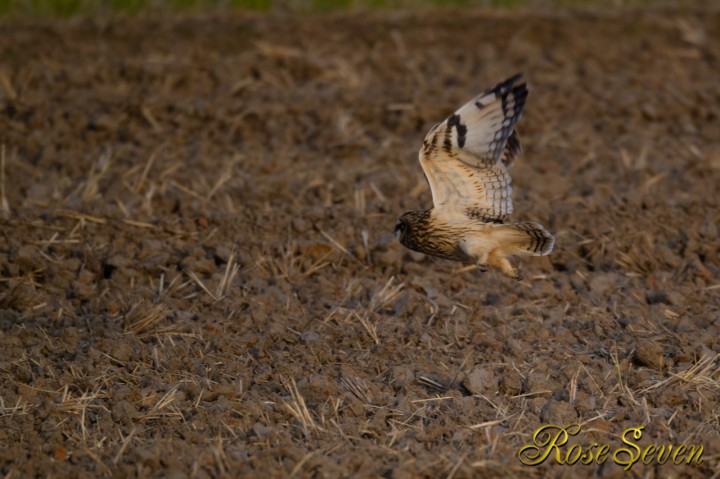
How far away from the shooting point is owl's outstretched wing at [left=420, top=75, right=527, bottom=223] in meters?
5.48

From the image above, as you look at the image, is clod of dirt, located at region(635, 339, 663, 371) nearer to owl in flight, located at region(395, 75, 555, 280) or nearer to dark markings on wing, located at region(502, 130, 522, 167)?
owl in flight, located at region(395, 75, 555, 280)

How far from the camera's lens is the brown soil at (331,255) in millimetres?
4934

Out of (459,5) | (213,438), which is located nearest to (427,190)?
(213,438)

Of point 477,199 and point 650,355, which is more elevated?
point 477,199

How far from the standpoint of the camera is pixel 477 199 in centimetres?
590

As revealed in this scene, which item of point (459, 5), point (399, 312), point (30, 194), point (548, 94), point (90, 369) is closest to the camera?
point (90, 369)

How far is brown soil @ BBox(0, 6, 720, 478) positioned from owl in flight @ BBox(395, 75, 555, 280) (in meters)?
0.42

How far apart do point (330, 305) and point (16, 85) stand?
433 cm

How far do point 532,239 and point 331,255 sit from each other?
53.9 inches

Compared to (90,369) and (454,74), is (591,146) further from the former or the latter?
(90,369)

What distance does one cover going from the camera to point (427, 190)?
7680mm

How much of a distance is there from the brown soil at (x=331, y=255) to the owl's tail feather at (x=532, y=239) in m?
0.41

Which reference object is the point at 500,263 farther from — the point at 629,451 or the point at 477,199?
the point at 629,451

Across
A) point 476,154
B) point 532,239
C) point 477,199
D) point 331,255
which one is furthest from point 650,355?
point 331,255
